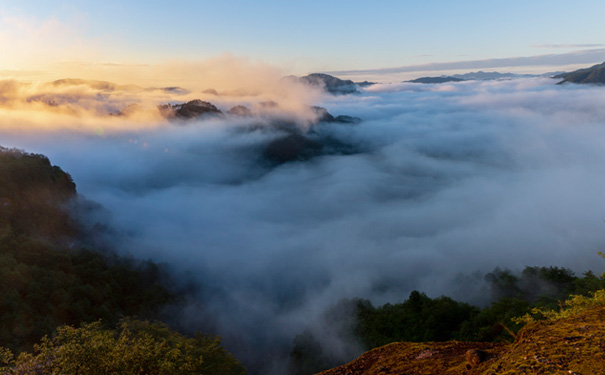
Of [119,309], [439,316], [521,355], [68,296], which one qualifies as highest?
[521,355]

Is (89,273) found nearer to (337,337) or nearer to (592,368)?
(337,337)

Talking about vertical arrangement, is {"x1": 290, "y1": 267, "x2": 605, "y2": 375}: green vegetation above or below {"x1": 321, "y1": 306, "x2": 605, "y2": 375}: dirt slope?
below

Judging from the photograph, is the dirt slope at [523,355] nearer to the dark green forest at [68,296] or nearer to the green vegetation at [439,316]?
the dark green forest at [68,296]

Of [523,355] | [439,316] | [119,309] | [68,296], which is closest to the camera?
[523,355]

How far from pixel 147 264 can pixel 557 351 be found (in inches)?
5471

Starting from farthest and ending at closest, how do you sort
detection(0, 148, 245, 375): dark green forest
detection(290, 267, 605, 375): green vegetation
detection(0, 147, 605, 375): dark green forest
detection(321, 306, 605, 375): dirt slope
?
detection(290, 267, 605, 375): green vegetation
detection(0, 147, 605, 375): dark green forest
detection(0, 148, 245, 375): dark green forest
detection(321, 306, 605, 375): dirt slope

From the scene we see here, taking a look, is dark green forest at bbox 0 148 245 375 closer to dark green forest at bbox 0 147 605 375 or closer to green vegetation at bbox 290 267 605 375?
dark green forest at bbox 0 147 605 375

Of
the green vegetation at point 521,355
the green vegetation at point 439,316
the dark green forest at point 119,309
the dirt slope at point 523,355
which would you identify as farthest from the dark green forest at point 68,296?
the green vegetation at point 439,316

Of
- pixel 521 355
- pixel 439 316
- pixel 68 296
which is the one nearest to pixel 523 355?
pixel 521 355

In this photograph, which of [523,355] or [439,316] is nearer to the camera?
[523,355]

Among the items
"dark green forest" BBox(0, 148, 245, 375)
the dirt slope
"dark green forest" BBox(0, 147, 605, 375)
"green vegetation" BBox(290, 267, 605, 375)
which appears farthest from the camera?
"green vegetation" BBox(290, 267, 605, 375)

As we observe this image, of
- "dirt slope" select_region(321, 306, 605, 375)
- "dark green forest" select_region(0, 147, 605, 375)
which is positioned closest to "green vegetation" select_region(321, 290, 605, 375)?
"dirt slope" select_region(321, 306, 605, 375)

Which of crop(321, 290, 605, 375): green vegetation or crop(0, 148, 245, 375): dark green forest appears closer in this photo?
crop(321, 290, 605, 375): green vegetation

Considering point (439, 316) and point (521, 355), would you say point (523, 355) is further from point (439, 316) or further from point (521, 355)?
point (439, 316)
